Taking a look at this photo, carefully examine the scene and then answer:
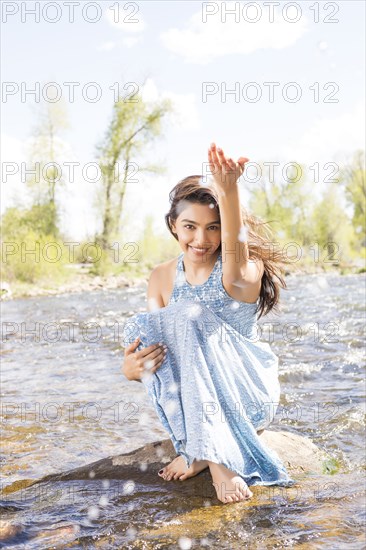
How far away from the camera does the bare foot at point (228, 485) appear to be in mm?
2627

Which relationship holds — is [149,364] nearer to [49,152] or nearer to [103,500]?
[103,500]

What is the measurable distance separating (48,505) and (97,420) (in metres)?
1.67

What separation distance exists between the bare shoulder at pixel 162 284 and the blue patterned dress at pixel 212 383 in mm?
228

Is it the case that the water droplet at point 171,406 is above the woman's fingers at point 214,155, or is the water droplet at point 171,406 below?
below

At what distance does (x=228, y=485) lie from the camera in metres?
2.67

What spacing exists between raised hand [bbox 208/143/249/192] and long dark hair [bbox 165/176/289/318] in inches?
14.0

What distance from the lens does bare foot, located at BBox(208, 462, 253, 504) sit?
2627 mm

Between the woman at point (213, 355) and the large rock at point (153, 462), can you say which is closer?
the woman at point (213, 355)

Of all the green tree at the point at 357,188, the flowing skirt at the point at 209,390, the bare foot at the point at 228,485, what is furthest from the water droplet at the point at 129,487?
the green tree at the point at 357,188

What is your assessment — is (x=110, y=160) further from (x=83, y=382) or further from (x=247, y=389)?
(x=247, y=389)

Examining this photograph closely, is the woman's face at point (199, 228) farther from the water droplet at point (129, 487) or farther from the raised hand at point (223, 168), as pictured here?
the water droplet at point (129, 487)

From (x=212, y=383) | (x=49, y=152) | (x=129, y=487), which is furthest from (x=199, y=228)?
(x=49, y=152)

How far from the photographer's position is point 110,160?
2994 cm

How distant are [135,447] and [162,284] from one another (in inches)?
44.7
